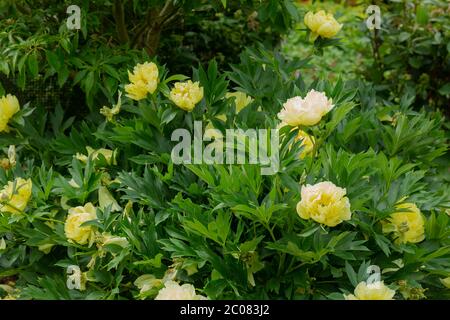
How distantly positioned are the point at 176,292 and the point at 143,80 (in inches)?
37.4

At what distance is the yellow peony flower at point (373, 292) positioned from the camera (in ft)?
6.48

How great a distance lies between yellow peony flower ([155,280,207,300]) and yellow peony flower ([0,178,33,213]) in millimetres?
676

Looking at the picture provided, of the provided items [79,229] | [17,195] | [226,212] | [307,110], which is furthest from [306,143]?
[17,195]

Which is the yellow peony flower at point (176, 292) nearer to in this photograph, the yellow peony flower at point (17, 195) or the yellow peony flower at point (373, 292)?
the yellow peony flower at point (373, 292)

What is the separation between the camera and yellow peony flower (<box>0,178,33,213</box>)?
7.87 feet

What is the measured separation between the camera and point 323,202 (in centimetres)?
200

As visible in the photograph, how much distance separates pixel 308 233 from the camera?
204 cm

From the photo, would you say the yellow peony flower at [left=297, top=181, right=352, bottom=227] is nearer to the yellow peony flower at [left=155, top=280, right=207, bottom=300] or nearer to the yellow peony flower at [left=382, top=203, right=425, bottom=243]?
the yellow peony flower at [left=382, top=203, right=425, bottom=243]

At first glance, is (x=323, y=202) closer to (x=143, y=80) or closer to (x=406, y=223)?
(x=406, y=223)

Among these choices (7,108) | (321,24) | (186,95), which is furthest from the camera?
(321,24)
